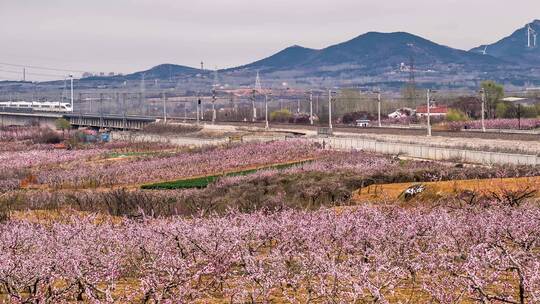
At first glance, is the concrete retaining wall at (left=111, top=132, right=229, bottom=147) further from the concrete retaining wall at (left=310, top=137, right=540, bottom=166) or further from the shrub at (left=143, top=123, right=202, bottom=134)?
the concrete retaining wall at (left=310, top=137, right=540, bottom=166)

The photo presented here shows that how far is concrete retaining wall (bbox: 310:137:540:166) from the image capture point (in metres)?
42.6

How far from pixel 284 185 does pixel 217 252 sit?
2482cm

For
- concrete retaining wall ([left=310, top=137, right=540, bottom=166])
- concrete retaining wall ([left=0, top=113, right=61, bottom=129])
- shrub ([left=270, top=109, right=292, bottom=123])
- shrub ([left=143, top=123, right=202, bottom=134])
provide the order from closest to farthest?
concrete retaining wall ([left=310, top=137, right=540, bottom=166]) < shrub ([left=143, top=123, right=202, bottom=134]) < shrub ([left=270, top=109, right=292, bottom=123]) < concrete retaining wall ([left=0, top=113, right=61, bottom=129])

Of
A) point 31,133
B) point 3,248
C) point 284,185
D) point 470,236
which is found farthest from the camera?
point 31,133

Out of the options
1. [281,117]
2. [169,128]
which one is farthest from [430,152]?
[281,117]

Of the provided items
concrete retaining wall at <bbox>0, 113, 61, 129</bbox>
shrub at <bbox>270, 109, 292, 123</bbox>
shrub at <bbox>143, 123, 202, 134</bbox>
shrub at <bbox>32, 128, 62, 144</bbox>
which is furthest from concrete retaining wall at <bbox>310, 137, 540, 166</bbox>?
concrete retaining wall at <bbox>0, 113, 61, 129</bbox>

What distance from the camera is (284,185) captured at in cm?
4009

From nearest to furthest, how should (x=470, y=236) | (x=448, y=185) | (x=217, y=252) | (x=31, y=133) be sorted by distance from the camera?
(x=217, y=252)
(x=470, y=236)
(x=448, y=185)
(x=31, y=133)

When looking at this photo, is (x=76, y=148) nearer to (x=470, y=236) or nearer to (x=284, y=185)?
(x=284, y=185)

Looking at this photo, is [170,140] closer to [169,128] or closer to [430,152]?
[169,128]

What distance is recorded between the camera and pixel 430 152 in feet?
167

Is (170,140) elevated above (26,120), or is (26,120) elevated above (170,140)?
(26,120)

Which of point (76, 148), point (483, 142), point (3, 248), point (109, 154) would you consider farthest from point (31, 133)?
point (3, 248)

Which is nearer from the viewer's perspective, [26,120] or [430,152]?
[430,152]
